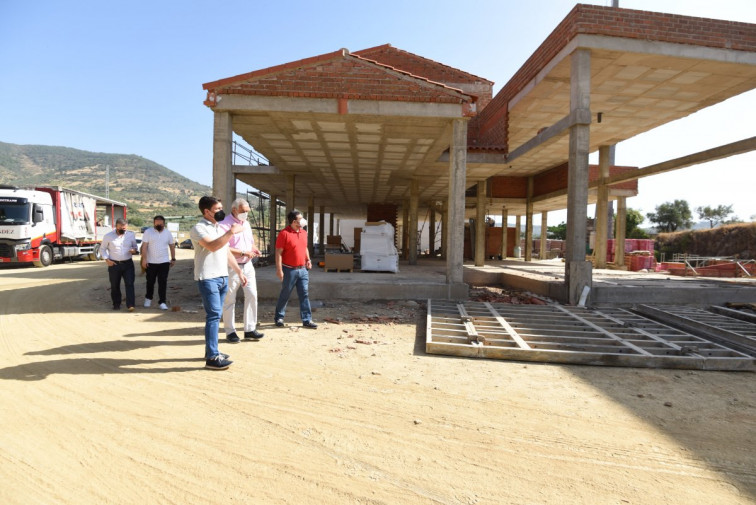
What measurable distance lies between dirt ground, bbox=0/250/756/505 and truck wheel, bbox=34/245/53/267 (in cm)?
1483

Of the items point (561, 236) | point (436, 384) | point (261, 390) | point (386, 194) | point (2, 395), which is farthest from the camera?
point (561, 236)

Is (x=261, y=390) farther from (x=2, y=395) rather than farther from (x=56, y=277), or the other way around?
(x=56, y=277)

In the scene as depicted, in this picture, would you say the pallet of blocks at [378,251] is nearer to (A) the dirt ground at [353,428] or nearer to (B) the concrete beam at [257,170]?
(B) the concrete beam at [257,170]

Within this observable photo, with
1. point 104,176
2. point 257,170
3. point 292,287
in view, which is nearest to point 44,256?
point 257,170

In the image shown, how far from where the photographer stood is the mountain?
80.5 m

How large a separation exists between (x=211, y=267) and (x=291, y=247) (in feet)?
5.90

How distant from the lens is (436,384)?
407 centimetres

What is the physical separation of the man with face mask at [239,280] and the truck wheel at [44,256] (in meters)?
16.5

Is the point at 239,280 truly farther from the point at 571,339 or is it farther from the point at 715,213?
the point at 715,213

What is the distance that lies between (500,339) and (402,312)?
101 inches

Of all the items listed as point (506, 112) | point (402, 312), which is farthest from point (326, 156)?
point (402, 312)

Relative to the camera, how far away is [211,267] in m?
4.30

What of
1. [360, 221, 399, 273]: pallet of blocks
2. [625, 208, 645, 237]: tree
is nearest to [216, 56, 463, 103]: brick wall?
[360, 221, 399, 273]: pallet of blocks

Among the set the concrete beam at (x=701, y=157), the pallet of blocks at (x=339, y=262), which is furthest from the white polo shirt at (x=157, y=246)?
the concrete beam at (x=701, y=157)
